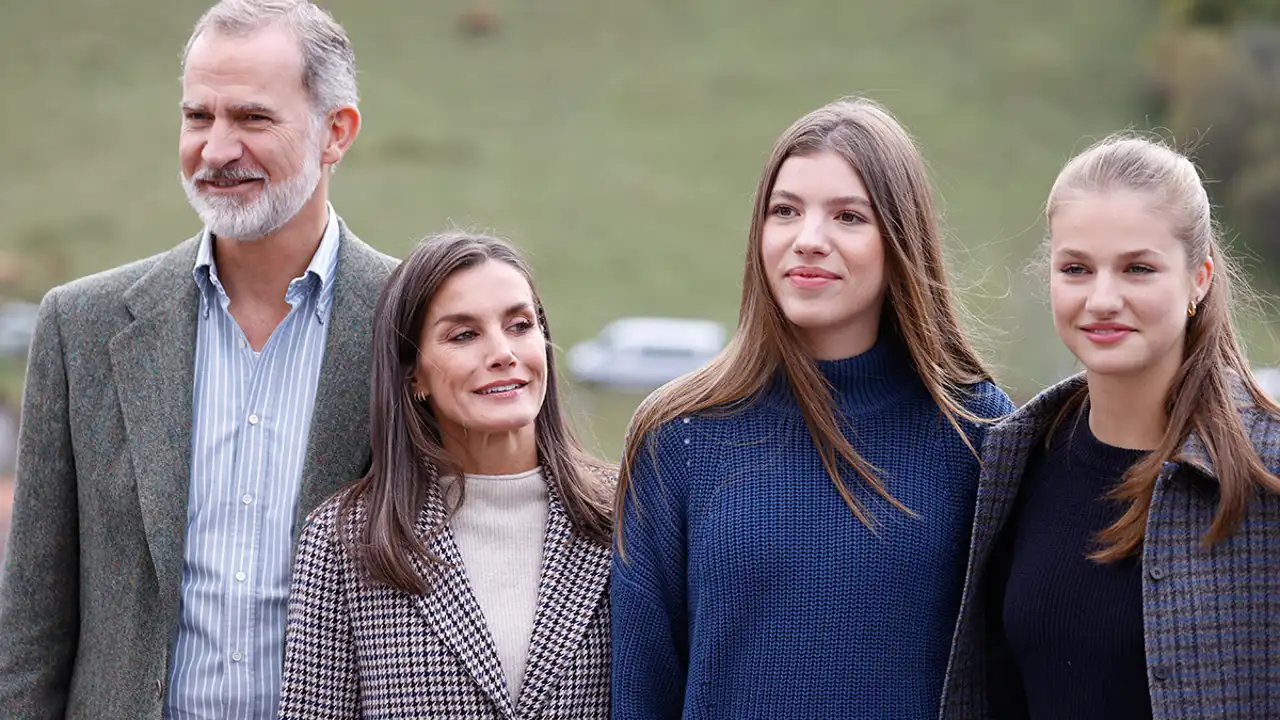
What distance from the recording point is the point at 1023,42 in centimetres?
2814

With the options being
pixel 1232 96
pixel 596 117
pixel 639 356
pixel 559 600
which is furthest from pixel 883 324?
pixel 596 117

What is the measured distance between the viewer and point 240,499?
2.46 meters

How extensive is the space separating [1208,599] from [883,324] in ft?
2.41

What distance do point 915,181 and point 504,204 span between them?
884 inches

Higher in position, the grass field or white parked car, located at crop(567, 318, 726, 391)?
the grass field

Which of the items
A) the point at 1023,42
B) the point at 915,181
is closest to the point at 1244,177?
the point at 1023,42

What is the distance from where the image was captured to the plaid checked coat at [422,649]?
2.32 metres

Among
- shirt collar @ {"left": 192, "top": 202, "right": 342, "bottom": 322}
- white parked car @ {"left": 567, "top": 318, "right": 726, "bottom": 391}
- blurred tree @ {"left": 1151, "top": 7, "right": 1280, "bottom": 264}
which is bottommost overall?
shirt collar @ {"left": 192, "top": 202, "right": 342, "bottom": 322}

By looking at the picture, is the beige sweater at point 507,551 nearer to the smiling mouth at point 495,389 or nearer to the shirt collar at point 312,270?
the smiling mouth at point 495,389

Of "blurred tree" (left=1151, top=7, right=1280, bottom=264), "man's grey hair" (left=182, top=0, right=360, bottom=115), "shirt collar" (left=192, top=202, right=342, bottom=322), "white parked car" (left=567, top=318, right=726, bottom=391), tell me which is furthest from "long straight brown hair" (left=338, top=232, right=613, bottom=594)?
"blurred tree" (left=1151, top=7, right=1280, bottom=264)

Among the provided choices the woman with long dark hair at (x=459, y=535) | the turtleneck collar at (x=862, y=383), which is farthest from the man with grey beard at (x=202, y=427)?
the turtleneck collar at (x=862, y=383)

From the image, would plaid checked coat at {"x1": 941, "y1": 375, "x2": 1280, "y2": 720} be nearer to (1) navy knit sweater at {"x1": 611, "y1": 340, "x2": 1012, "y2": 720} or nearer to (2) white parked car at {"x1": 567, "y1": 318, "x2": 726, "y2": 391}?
(1) navy knit sweater at {"x1": 611, "y1": 340, "x2": 1012, "y2": 720}

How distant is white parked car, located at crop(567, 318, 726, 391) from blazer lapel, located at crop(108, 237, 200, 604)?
49.7ft

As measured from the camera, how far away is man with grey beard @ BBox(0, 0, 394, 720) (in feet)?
7.98
